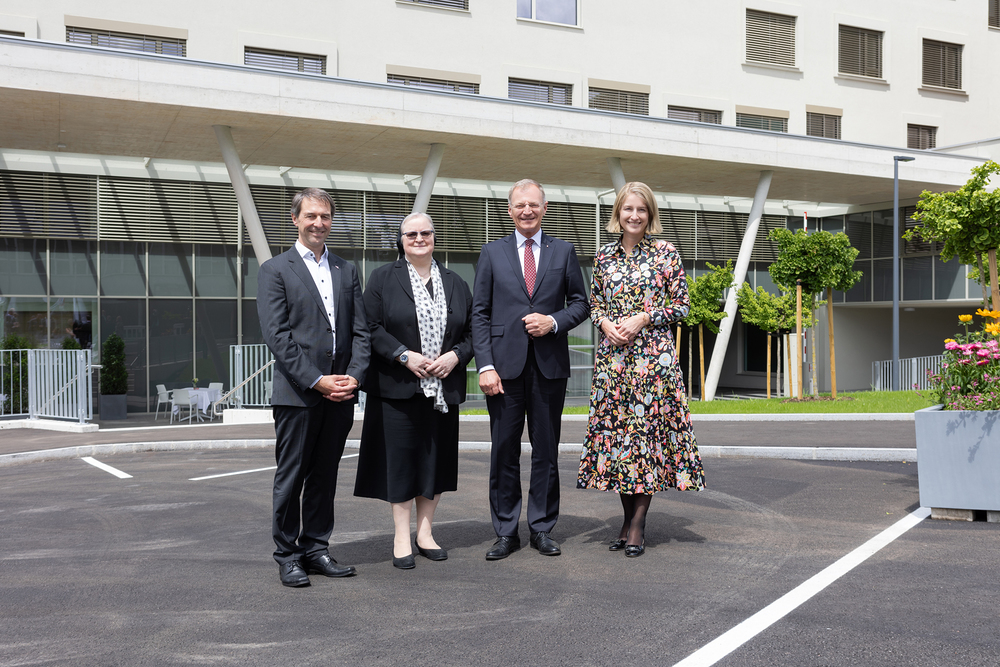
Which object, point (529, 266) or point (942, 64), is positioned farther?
point (942, 64)

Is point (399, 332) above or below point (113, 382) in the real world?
above

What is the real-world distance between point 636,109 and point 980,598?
22837 mm

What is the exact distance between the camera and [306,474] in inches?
199

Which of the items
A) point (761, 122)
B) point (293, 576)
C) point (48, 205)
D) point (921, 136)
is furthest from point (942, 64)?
point (293, 576)

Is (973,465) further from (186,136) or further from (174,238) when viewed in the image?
(174,238)

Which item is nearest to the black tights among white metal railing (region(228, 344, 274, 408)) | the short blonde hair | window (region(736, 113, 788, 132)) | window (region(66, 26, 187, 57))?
the short blonde hair

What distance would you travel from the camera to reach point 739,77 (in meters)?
27.1

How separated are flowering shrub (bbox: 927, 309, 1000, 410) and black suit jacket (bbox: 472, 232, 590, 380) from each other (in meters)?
2.97

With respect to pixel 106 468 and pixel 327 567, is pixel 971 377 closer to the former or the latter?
pixel 327 567

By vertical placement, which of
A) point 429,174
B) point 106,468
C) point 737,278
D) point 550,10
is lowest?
point 106,468

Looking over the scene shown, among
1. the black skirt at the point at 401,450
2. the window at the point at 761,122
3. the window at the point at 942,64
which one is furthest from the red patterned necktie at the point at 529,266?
the window at the point at 942,64

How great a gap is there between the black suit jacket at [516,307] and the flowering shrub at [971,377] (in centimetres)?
297

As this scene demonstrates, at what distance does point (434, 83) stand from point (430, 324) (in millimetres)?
19031

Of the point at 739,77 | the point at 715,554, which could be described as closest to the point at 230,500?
the point at 715,554
